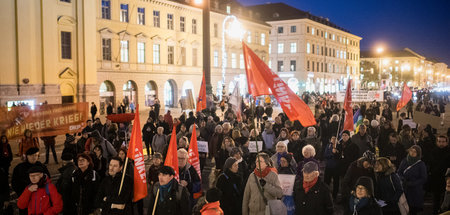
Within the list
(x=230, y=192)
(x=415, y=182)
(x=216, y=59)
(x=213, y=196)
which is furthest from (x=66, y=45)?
(x=213, y=196)

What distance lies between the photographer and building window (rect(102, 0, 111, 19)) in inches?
1405

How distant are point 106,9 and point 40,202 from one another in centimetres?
3276

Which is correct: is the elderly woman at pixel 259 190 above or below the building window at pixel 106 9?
below

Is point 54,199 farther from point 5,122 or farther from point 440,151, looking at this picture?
point 5,122

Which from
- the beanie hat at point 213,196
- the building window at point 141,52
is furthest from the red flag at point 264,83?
the building window at point 141,52

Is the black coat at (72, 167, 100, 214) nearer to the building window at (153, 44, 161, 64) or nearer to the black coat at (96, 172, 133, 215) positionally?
the black coat at (96, 172, 133, 215)

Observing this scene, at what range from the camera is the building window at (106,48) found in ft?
118

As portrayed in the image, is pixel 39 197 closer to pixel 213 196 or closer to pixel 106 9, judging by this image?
pixel 213 196

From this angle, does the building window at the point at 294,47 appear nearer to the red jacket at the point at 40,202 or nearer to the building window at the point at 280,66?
the building window at the point at 280,66

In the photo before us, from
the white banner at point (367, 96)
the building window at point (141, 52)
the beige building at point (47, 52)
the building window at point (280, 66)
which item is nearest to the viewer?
the white banner at point (367, 96)

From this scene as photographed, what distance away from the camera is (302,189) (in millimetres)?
6004

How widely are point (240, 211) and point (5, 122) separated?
9426 millimetres

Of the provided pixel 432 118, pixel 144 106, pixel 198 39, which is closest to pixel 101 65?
pixel 144 106

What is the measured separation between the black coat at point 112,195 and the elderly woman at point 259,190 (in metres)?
1.72
